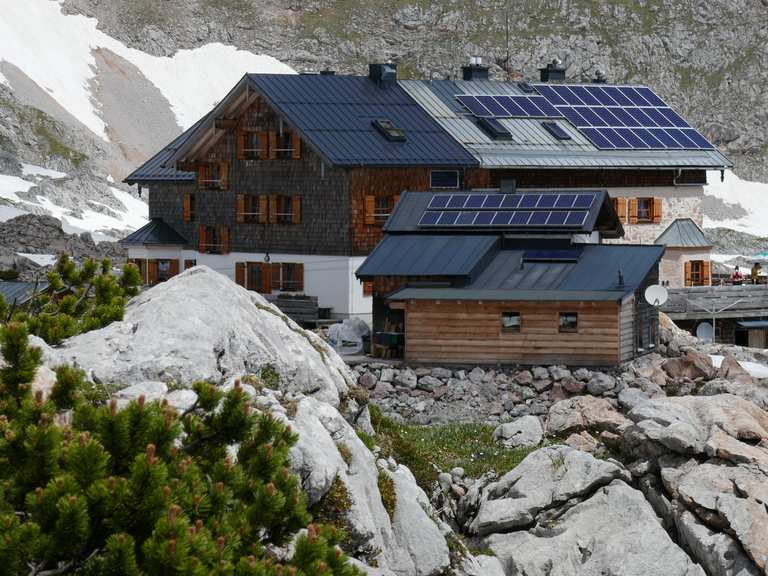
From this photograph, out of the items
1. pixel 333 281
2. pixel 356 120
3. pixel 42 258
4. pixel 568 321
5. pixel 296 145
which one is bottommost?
pixel 568 321

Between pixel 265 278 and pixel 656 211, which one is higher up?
pixel 656 211

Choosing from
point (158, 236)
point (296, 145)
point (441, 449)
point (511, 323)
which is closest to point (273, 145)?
point (296, 145)

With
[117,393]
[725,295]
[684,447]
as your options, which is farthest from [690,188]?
[117,393]

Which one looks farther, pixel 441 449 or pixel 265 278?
pixel 265 278

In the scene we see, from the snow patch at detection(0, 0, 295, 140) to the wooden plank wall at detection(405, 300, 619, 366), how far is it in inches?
3787

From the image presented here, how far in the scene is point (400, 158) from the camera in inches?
2190

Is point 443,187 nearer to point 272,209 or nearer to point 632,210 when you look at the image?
point 272,209

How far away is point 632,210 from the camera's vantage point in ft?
206

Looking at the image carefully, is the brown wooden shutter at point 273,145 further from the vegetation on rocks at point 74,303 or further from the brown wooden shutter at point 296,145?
the vegetation on rocks at point 74,303

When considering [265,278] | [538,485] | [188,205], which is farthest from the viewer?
[188,205]

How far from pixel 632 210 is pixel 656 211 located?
40.9 inches

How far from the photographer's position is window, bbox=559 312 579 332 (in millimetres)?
44153

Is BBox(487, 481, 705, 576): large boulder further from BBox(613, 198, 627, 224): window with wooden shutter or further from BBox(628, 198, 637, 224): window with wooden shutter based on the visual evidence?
BBox(628, 198, 637, 224): window with wooden shutter

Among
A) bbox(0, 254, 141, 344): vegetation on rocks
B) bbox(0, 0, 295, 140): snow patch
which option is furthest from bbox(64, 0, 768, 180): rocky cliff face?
bbox(0, 254, 141, 344): vegetation on rocks
